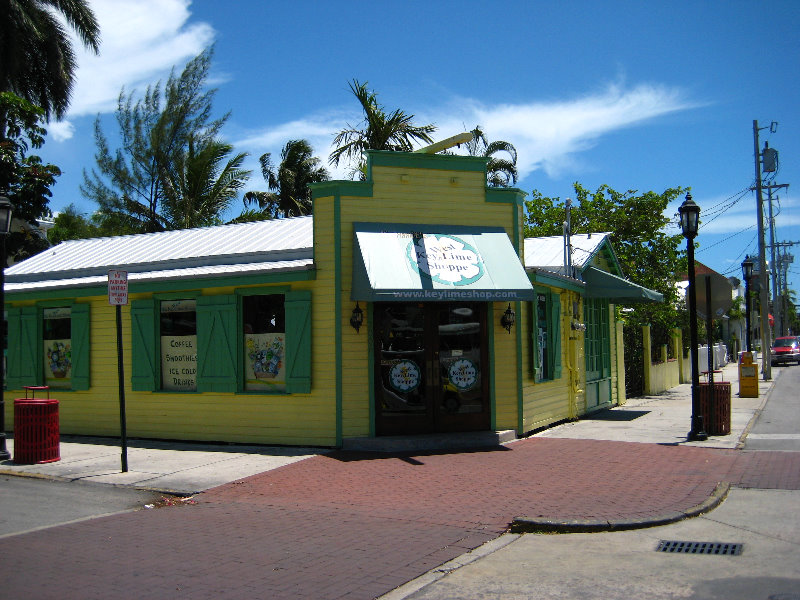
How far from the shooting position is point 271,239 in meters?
13.9

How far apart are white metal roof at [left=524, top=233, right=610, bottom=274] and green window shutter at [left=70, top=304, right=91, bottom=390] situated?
894cm

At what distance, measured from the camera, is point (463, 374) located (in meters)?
12.0

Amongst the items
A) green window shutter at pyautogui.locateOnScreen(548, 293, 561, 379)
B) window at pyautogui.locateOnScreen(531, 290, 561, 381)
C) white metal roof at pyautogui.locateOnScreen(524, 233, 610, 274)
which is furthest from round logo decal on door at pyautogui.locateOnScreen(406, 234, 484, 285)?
white metal roof at pyautogui.locateOnScreen(524, 233, 610, 274)

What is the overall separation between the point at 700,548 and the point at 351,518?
332cm

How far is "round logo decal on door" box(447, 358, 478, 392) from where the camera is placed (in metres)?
11.9

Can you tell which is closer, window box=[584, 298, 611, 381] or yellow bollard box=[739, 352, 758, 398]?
window box=[584, 298, 611, 381]

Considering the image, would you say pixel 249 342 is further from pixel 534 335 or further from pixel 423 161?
pixel 534 335

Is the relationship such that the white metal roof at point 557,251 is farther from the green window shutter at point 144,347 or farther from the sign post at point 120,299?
the sign post at point 120,299

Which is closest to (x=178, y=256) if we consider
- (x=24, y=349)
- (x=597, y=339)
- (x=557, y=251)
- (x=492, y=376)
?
(x=24, y=349)

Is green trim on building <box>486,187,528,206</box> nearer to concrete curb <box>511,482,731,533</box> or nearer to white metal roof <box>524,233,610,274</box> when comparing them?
white metal roof <box>524,233,610,274</box>

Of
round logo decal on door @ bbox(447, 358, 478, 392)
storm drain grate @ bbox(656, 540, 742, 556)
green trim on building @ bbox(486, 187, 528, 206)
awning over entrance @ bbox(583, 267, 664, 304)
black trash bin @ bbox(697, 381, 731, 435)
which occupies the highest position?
green trim on building @ bbox(486, 187, 528, 206)

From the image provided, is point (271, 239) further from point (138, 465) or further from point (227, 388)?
point (138, 465)

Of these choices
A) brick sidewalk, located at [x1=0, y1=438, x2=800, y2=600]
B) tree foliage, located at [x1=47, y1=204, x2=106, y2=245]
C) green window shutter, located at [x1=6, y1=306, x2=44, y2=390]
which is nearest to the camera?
brick sidewalk, located at [x1=0, y1=438, x2=800, y2=600]

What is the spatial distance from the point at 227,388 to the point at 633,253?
55.9 ft
